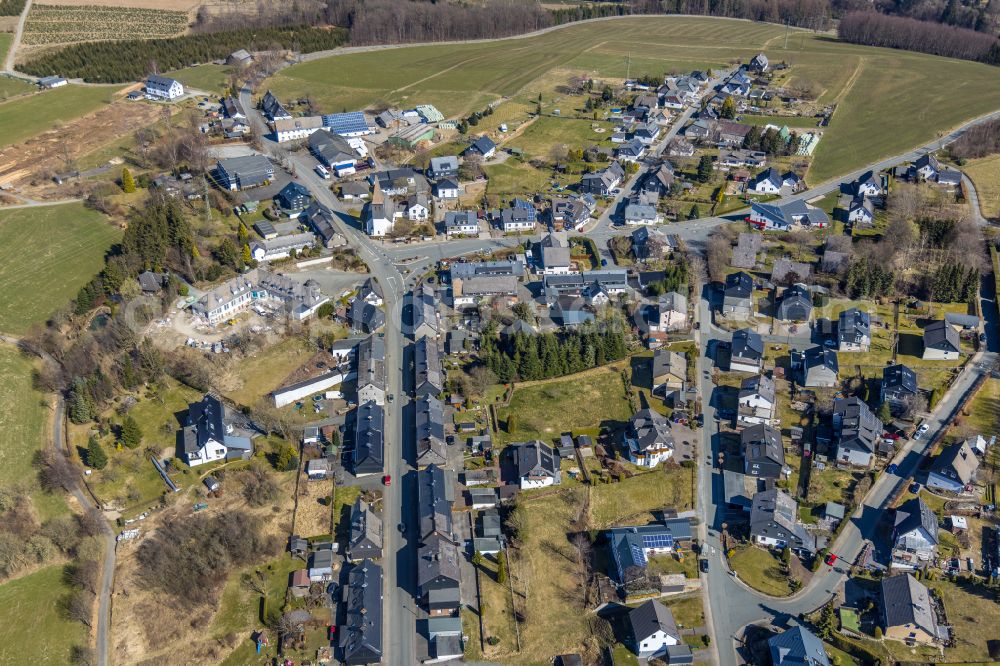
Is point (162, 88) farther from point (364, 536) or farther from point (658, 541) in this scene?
point (658, 541)

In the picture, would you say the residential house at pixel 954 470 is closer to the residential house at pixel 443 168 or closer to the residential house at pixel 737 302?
the residential house at pixel 737 302

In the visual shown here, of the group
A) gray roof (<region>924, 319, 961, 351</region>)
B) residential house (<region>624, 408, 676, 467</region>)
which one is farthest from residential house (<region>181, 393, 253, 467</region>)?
gray roof (<region>924, 319, 961, 351</region>)

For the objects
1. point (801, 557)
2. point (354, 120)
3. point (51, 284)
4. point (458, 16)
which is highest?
point (458, 16)

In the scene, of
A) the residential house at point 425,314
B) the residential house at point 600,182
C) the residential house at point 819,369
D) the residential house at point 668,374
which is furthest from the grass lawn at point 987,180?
the residential house at point 425,314

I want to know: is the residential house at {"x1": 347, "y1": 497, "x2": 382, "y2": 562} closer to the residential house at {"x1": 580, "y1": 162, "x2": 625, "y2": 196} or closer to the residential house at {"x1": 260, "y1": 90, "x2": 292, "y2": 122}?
the residential house at {"x1": 580, "y1": 162, "x2": 625, "y2": 196}

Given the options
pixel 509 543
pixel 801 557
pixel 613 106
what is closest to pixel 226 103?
pixel 613 106

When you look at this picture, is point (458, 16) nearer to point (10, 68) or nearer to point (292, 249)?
point (10, 68)
